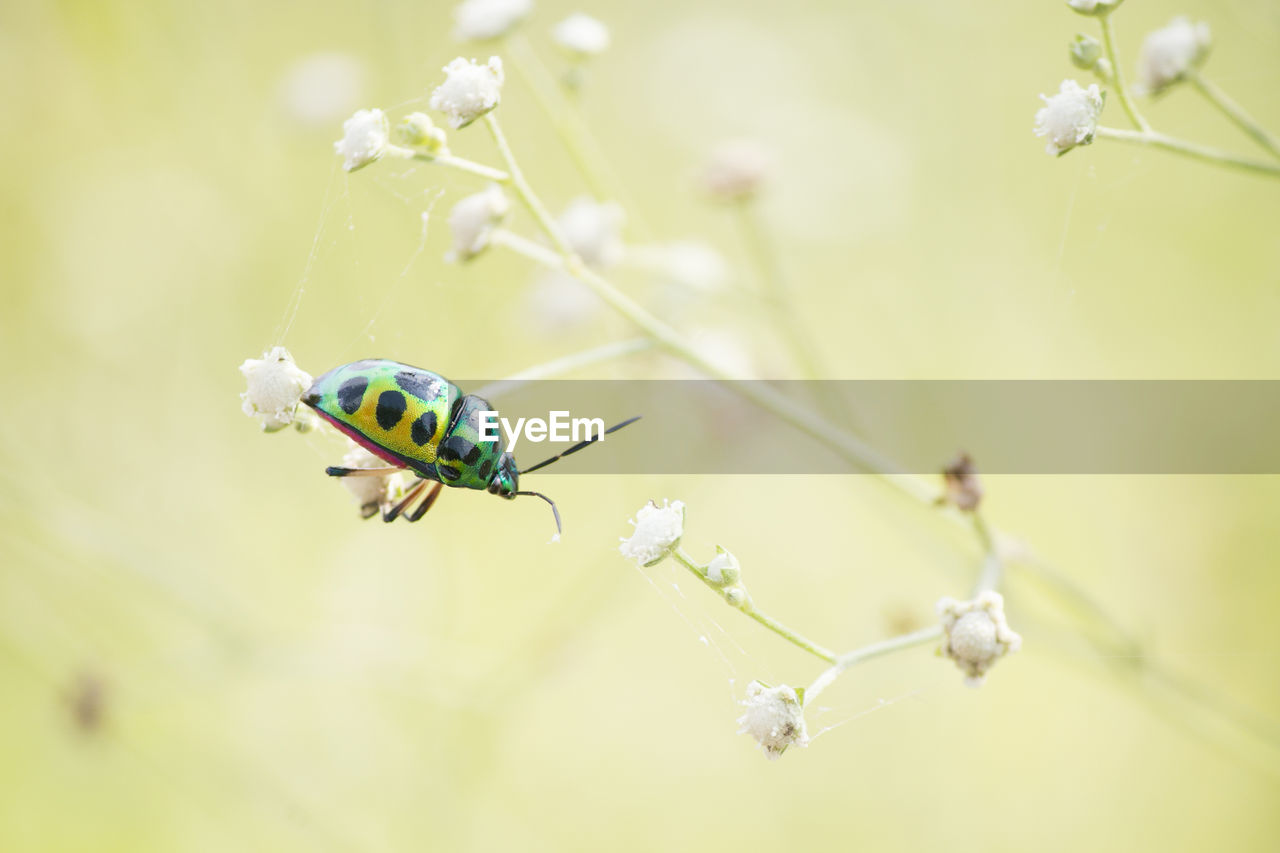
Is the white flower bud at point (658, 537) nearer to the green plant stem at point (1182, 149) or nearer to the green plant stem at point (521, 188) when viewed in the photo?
the green plant stem at point (521, 188)

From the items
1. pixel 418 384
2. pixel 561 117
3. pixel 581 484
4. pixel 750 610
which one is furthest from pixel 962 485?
pixel 581 484

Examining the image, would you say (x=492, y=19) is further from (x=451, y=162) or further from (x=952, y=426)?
(x=952, y=426)

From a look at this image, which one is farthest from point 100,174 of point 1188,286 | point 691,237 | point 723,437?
point 1188,286

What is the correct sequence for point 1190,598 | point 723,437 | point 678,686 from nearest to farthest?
point 723,437 < point 1190,598 < point 678,686

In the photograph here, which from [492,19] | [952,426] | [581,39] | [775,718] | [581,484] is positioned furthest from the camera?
[581,484]

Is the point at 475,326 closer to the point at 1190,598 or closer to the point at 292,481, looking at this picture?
the point at 292,481

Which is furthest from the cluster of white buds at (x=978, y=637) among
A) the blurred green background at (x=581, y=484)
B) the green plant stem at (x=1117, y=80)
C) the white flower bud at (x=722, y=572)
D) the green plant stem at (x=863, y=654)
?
the blurred green background at (x=581, y=484)

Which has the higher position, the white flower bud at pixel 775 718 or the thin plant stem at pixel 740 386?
the thin plant stem at pixel 740 386
